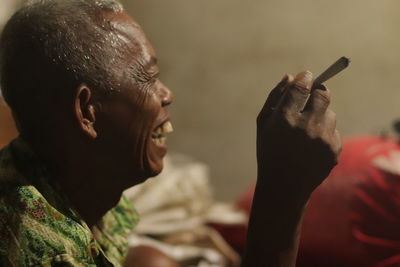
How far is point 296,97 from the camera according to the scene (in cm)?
83

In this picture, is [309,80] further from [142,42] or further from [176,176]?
[176,176]

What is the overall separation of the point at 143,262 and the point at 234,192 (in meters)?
0.77

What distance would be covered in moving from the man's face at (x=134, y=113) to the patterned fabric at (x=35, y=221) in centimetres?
12

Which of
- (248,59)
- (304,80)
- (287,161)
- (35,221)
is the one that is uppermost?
(248,59)

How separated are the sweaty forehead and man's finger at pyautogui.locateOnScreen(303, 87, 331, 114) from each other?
0.30 metres

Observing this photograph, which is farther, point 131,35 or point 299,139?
point 131,35

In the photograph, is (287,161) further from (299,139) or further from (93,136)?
(93,136)

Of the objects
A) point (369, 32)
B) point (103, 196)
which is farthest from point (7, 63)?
point (369, 32)

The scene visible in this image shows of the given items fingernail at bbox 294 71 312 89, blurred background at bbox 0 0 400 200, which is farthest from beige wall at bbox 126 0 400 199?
fingernail at bbox 294 71 312 89

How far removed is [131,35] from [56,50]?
0.13 m

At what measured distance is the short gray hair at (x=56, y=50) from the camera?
89 centimetres

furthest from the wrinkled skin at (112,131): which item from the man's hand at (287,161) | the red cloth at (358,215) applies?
the red cloth at (358,215)

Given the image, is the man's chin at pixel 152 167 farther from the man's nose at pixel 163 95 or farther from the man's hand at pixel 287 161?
the man's hand at pixel 287 161

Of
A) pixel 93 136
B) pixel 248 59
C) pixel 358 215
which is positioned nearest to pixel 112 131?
pixel 93 136
